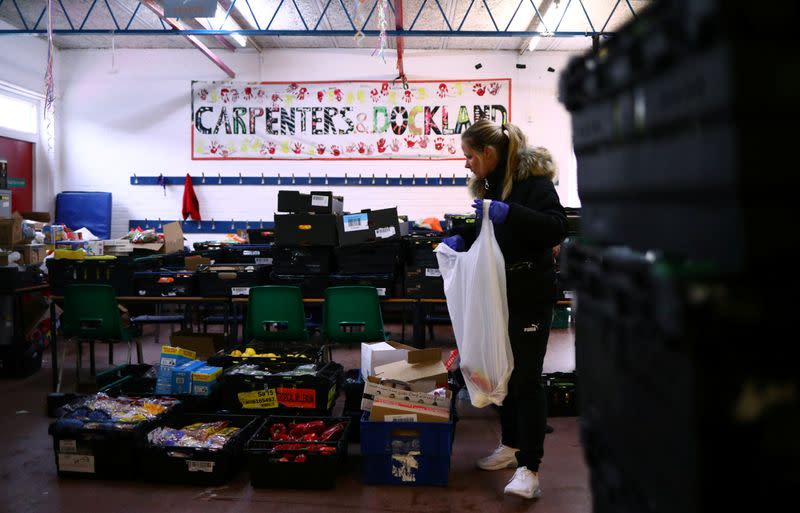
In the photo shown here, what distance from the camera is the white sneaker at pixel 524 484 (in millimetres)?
2508

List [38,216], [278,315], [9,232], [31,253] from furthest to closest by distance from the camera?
[38,216], [31,253], [9,232], [278,315]

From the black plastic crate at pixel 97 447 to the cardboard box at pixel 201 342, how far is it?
5.21 feet

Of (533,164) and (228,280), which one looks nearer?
(533,164)

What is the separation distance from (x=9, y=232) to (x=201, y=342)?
6.76ft

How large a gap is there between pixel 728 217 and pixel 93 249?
22.2ft

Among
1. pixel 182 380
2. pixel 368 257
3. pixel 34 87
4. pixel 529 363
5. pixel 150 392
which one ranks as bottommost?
pixel 150 392

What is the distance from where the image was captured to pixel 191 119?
30.0 ft

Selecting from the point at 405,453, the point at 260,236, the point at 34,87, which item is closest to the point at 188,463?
the point at 405,453

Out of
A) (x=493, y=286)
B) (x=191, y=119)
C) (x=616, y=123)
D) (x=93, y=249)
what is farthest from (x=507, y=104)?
(x=616, y=123)

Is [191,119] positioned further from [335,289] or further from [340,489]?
[340,489]

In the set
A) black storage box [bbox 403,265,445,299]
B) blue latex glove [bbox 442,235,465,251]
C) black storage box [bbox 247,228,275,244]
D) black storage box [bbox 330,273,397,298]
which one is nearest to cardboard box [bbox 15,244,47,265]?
black storage box [bbox 247,228,275,244]

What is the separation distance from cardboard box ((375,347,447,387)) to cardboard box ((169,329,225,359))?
6.16 ft

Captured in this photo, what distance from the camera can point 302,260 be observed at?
4.48 m

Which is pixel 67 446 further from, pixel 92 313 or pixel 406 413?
pixel 406 413
